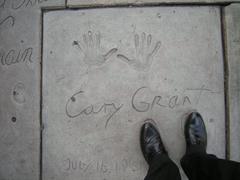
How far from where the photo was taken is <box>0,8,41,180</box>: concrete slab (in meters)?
1.86

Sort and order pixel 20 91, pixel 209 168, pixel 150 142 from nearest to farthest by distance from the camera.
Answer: pixel 209 168, pixel 150 142, pixel 20 91

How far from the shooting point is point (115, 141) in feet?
6.03

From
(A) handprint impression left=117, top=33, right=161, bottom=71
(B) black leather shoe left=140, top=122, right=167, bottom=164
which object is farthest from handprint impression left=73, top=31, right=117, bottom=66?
(B) black leather shoe left=140, top=122, right=167, bottom=164

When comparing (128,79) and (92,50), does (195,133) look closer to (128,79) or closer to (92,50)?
(128,79)

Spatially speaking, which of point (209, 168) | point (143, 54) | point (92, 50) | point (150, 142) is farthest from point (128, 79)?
point (209, 168)

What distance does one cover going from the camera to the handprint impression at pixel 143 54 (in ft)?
5.96

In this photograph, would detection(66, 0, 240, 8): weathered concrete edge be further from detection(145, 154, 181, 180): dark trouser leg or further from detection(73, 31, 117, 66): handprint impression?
detection(145, 154, 181, 180): dark trouser leg

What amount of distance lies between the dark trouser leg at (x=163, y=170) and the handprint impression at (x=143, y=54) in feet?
2.63

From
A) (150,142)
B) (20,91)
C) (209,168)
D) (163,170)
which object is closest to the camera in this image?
(209,168)

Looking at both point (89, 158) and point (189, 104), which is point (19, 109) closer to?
point (89, 158)

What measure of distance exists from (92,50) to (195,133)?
3.85 ft

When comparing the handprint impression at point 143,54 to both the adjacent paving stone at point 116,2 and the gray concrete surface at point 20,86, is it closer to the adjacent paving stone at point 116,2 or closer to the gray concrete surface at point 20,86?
the adjacent paving stone at point 116,2

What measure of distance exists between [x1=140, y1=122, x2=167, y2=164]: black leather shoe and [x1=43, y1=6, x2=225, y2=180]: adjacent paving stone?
71 mm

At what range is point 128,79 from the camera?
72.2 inches
